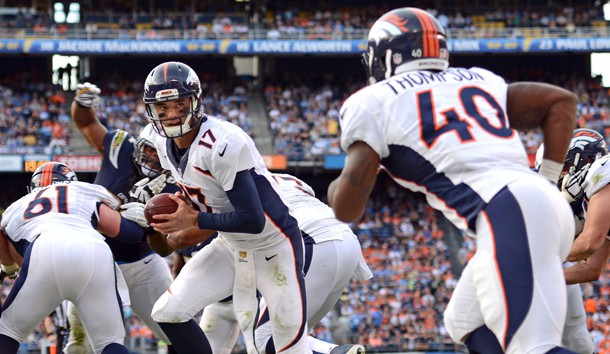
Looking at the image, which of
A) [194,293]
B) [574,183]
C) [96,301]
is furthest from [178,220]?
[574,183]

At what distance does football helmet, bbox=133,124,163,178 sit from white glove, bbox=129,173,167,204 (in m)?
0.13

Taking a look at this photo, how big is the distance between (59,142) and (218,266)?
18450 mm

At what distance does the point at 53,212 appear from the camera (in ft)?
19.7

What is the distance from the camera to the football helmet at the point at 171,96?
218 inches

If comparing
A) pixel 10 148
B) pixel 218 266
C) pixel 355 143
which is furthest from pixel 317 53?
pixel 355 143

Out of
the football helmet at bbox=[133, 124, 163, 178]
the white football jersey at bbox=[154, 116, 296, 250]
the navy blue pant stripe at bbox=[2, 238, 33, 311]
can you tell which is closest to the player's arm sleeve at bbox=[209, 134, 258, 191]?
the white football jersey at bbox=[154, 116, 296, 250]

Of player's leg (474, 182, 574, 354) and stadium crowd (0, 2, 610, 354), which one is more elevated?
player's leg (474, 182, 574, 354)

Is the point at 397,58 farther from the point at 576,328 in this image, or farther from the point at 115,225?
the point at 576,328

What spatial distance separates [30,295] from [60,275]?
0.77 feet

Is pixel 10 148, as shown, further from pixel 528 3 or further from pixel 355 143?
pixel 355 143

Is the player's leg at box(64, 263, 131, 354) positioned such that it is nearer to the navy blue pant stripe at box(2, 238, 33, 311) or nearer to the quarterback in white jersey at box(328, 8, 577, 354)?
the navy blue pant stripe at box(2, 238, 33, 311)

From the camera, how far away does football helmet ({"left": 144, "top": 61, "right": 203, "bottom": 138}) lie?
5.54m

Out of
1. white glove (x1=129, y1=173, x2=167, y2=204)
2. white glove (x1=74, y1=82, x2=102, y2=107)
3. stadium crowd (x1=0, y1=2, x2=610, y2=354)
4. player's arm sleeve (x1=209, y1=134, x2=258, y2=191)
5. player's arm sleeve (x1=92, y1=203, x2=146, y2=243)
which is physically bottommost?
stadium crowd (x1=0, y1=2, x2=610, y2=354)

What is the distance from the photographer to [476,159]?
12.5ft
